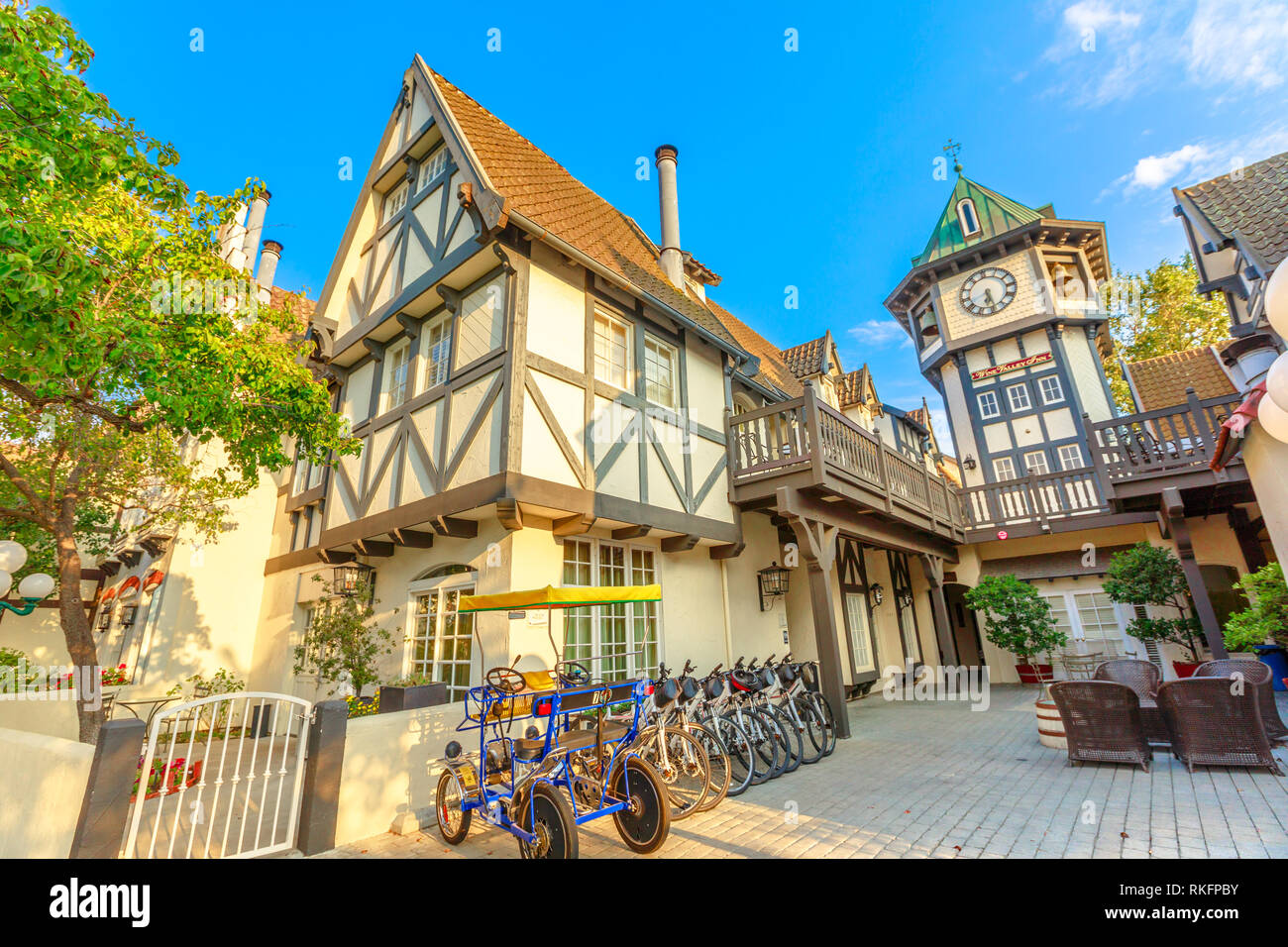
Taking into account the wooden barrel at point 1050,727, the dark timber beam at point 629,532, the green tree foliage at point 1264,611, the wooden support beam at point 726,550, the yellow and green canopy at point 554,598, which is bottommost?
the wooden barrel at point 1050,727

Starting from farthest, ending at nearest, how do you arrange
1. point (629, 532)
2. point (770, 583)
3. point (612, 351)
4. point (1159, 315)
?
1. point (1159, 315)
2. point (770, 583)
3. point (612, 351)
4. point (629, 532)

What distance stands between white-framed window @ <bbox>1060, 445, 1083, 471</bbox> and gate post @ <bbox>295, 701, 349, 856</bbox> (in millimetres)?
18454

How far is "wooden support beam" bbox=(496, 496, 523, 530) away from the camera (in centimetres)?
573

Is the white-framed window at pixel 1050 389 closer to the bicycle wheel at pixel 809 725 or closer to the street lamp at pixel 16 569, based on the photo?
the bicycle wheel at pixel 809 725

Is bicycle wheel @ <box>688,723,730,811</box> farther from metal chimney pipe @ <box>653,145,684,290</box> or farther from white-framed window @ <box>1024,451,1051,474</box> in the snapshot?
white-framed window @ <box>1024,451,1051,474</box>

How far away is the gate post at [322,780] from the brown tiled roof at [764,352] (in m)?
10.4

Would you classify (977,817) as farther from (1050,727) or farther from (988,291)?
(988,291)

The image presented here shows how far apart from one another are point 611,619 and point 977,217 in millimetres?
19599

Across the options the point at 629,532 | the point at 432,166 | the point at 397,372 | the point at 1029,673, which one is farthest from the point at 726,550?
the point at 1029,673

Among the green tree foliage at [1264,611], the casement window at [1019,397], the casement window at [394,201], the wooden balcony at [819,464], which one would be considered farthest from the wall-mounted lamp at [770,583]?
the casement window at [1019,397]

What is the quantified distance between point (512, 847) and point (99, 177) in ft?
21.0

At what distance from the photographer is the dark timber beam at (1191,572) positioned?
28.8 feet

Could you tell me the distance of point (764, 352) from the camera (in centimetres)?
1520
